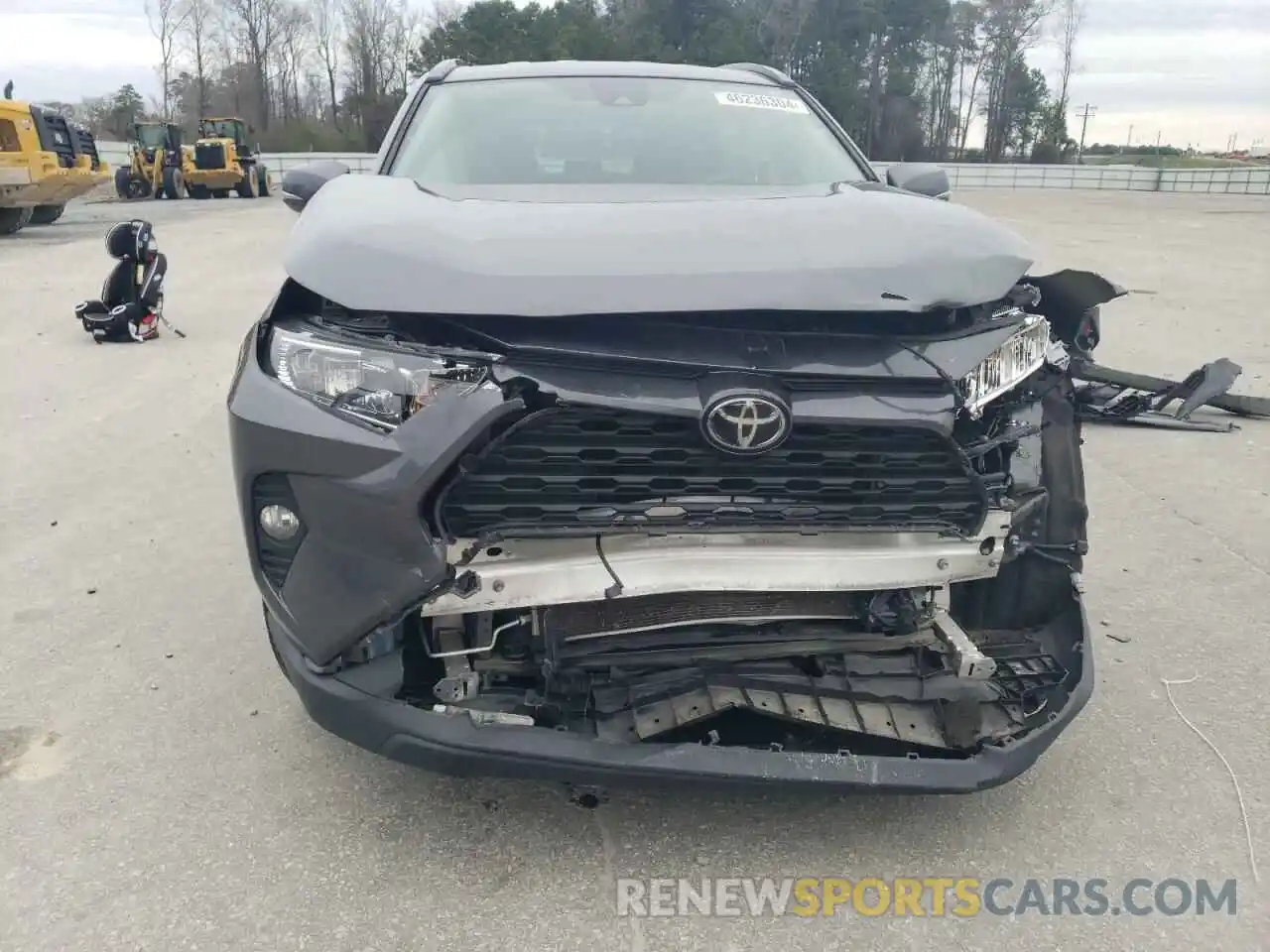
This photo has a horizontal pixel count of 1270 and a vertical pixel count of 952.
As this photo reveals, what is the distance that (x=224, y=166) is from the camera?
95.8ft

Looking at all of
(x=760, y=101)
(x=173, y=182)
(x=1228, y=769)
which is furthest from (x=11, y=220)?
(x=1228, y=769)

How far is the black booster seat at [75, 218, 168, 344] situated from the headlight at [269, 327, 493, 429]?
7.45m

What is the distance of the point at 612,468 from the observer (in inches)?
84.7

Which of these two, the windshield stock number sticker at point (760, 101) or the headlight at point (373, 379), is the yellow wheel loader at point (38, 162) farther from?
the headlight at point (373, 379)

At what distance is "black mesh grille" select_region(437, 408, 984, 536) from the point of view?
6.94ft

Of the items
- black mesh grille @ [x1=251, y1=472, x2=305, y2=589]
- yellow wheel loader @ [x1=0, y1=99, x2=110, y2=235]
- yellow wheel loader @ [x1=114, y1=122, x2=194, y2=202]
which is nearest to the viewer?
black mesh grille @ [x1=251, y1=472, x2=305, y2=589]

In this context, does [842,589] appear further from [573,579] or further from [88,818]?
[88,818]

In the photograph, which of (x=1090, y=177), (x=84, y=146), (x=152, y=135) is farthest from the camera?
(x=1090, y=177)

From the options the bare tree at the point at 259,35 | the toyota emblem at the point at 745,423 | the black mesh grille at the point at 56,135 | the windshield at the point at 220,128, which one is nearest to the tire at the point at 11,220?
the black mesh grille at the point at 56,135

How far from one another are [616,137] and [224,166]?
2906 cm

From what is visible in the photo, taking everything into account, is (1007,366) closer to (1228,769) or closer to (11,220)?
(1228,769)

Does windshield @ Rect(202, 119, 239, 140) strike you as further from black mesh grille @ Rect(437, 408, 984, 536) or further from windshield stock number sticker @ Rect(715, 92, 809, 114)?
black mesh grille @ Rect(437, 408, 984, 536)

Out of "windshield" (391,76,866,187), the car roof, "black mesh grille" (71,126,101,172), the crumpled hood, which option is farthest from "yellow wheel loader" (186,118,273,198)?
the crumpled hood

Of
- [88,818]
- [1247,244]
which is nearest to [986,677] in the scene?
[88,818]
